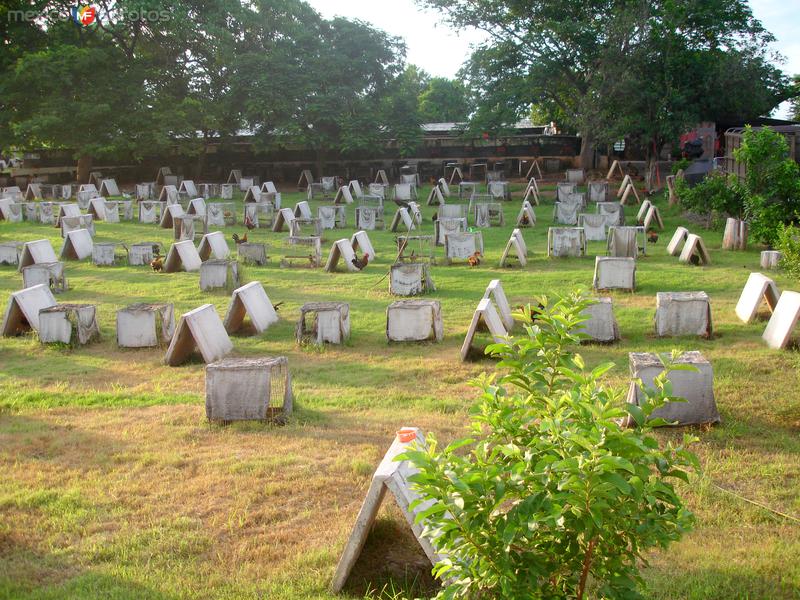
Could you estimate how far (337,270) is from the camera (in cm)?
1544

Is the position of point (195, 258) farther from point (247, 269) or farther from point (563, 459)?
point (563, 459)

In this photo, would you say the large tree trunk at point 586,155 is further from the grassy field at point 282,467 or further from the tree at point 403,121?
the grassy field at point 282,467

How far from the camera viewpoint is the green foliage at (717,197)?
54.2ft

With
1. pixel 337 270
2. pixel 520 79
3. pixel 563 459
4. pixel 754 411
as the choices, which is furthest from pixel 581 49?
pixel 563 459

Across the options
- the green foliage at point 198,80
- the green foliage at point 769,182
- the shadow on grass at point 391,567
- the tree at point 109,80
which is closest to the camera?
the shadow on grass at point 391,567

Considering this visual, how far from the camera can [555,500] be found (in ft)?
9.14

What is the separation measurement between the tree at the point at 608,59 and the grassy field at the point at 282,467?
14.1 metres

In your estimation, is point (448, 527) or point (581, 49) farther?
point (581, 49)

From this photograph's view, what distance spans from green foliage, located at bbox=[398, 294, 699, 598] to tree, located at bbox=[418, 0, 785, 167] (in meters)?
22.4

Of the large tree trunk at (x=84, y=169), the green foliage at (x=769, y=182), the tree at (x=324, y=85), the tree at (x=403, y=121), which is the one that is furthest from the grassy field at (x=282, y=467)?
the large tree trunk at (x=84, y=169)

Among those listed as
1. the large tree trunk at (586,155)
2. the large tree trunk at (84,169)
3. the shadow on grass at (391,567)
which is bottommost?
the shadow on grass at (391,567)

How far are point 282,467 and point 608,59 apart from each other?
21702 mm

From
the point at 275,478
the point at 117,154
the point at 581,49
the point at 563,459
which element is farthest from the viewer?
the point at 117,154

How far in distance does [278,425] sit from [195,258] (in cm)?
957
